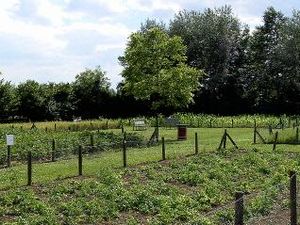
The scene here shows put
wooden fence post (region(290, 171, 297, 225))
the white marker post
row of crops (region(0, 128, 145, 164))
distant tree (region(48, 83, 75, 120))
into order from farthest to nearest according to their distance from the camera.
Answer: distant tree (region(48, 83, 75, 120))
row of crops (region(0, 128, 145, 164))
the white marker post
wooden fence post (region(290, 171, 297, 225))

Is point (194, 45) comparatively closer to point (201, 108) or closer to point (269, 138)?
point (201, 108)

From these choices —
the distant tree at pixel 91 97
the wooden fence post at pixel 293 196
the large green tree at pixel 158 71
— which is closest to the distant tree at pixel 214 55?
the distant tree at pixel 91 97

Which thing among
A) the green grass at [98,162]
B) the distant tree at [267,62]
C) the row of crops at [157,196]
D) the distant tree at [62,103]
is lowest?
the row of crops at [157,196]

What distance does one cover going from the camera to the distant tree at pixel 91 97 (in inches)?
3004

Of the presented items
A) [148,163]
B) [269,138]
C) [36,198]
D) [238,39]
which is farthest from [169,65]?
[238,39]

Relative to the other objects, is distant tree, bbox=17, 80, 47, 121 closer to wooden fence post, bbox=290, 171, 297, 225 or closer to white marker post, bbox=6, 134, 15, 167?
white marker post, bbox=6, 134, 15, 167

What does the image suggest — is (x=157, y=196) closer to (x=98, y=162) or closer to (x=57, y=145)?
(x=98, y=162)

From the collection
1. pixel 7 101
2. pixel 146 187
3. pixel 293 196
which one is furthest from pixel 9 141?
pixel 7 101

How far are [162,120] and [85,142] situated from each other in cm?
2458

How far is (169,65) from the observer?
41.2 meters

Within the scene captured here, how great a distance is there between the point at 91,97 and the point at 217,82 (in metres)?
17.3

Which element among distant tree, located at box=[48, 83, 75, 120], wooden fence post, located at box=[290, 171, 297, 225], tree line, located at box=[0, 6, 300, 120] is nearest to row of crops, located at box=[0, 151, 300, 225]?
wooden fence post, located at box=[290, 171, 297, 225]

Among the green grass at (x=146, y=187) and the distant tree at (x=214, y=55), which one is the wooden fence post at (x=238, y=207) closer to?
the green grass at (x=146, y=187)

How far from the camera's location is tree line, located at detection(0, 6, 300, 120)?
72812 millimetres
